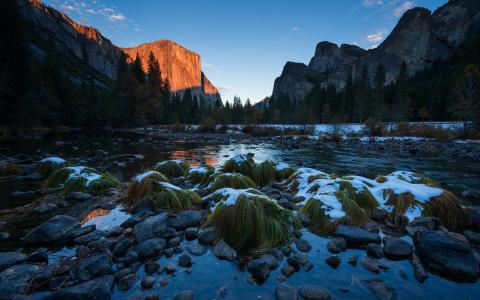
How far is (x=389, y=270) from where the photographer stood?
3.38m

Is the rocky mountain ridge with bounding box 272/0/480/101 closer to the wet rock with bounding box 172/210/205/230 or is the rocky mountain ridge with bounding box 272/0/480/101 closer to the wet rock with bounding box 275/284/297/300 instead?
the wet rock with bounding box 172/210/205/230

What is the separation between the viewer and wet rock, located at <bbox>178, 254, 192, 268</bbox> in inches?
139

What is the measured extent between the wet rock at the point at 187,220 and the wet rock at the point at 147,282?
1.59 meters

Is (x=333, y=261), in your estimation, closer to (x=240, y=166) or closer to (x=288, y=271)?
(x=288, y=271)

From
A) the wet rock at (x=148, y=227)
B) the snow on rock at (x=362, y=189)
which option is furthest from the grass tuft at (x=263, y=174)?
the wet rock at (x=148, y=227)

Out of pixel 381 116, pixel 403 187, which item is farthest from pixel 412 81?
pixel 403 187

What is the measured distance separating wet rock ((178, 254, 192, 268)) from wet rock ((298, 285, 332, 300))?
5.58 ft

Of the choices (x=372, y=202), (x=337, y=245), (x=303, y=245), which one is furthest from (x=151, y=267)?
(x=372, y=202)

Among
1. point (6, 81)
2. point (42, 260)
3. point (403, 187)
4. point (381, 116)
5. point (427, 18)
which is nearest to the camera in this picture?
point (42, 260)

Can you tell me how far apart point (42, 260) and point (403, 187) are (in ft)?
25.1

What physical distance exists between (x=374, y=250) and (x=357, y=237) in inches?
13.9

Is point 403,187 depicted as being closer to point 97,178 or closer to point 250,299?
point 250,299

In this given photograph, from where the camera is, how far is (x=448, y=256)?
336 centimetres

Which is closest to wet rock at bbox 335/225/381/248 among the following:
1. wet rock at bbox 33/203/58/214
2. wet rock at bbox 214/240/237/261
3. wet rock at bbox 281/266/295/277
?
wet rock at bbox 281/266/295/277
